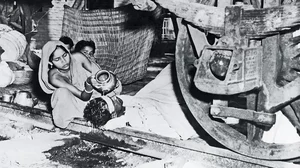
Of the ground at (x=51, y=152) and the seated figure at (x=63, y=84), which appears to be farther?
the seated figure at (x=63, y=84)

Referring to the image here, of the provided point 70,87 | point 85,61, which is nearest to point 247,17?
point 70,87

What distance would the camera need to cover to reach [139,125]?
451 cm

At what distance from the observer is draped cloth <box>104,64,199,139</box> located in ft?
14.0

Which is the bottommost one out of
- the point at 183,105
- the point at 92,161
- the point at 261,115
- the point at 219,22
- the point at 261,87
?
the point at 92,161

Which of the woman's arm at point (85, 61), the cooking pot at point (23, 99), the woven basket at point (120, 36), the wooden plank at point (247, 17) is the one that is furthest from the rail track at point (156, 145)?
the woven basket at point (120, 36)

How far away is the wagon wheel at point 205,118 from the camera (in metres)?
3.18

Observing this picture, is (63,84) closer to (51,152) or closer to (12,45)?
(51,152)

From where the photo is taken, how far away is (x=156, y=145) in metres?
3.92

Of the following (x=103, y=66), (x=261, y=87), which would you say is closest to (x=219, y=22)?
(x=261, y=87)

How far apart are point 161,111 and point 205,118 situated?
1.17 meters

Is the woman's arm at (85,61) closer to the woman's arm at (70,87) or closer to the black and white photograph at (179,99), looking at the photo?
the black and white photograph at (179,99)

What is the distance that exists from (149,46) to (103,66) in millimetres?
1232

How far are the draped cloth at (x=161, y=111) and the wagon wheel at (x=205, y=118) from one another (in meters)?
0.68

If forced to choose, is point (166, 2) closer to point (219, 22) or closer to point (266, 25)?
point (219, 22)
